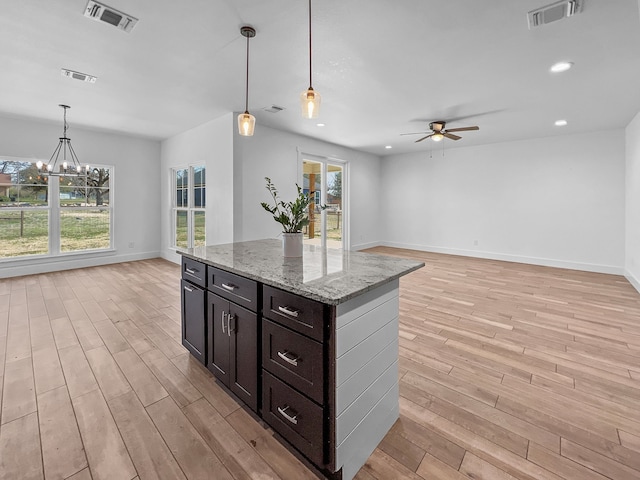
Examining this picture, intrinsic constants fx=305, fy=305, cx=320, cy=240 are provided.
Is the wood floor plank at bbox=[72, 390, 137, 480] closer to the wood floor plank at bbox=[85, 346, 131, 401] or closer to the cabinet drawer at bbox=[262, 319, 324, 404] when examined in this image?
the wood floor plank at bbox=[85, 346, 131, 401]

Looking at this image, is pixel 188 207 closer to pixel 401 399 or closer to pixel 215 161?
pixel 215 161

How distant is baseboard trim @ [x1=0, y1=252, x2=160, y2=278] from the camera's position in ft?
16.7

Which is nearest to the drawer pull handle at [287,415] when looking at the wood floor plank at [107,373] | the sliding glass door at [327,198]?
the wood floor plank at [107,373]

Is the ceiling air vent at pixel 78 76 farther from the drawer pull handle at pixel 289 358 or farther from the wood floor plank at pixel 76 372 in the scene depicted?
the drawer pull handle at pixel 289 358

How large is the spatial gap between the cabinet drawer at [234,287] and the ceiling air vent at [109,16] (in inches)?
78.4

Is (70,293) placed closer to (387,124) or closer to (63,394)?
(63,394)

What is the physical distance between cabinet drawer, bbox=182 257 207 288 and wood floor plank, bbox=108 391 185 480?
0.82 m

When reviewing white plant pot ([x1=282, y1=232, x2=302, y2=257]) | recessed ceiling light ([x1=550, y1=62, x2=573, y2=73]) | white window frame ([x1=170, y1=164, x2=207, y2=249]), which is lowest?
white plant pot ([x1=282, y1=232, x2=302, y2=257])

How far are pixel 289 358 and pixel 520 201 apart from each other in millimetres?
6752

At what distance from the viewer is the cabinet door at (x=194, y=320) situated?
7.00ft

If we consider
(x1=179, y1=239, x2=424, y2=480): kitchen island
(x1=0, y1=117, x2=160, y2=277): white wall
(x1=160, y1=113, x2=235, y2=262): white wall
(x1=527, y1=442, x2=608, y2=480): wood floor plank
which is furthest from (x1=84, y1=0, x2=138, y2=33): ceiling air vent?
(x1=0, y1=117, x2=160, y2=277): white wall

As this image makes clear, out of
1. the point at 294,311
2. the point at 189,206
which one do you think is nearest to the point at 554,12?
the point at 294,311

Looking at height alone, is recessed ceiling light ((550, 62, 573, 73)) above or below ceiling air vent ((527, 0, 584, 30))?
above

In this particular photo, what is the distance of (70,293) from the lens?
4.18m
